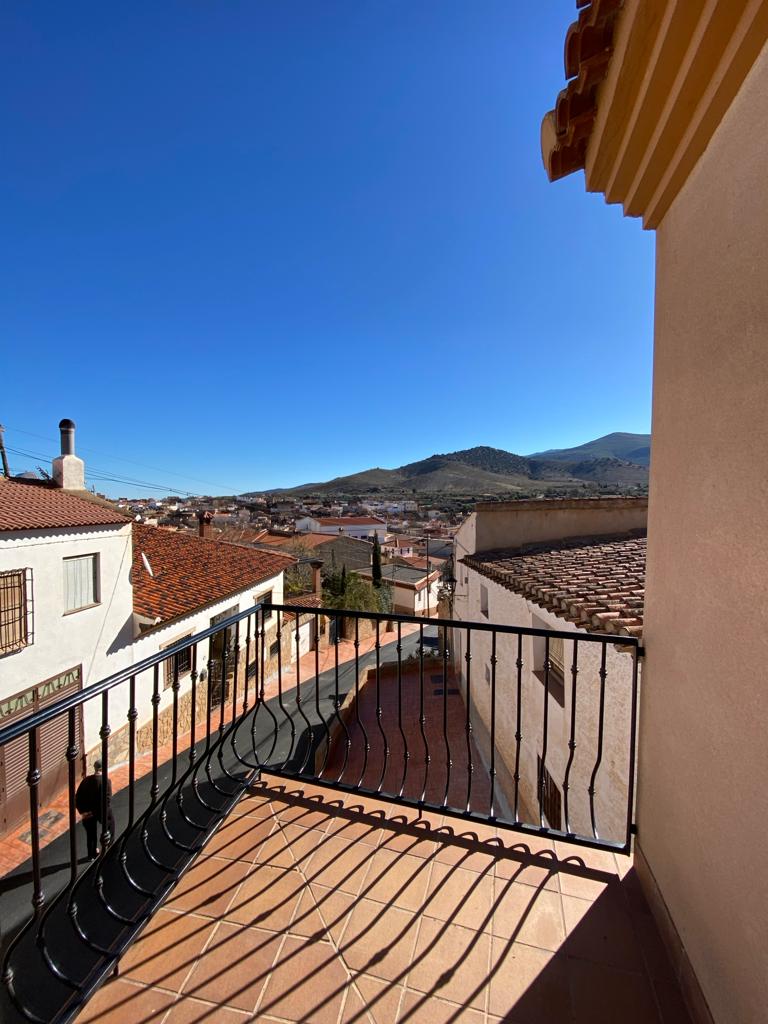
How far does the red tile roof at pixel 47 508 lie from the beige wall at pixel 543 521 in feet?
25.6

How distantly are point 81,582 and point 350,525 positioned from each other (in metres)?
35.9

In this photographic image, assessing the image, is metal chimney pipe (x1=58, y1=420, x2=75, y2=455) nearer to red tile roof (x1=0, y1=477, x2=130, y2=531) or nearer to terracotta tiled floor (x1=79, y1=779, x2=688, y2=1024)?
red tile roof (x1=0, y1=477, x2=130, y2=531)

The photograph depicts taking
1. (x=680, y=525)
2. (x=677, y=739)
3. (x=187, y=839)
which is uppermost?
(x=680, y=525)

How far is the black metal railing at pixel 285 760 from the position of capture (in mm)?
1428

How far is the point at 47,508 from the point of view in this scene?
8.38m

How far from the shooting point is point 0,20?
166 inches

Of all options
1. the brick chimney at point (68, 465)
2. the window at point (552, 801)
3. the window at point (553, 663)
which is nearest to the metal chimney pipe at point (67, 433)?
the brick chimney at point (68, 465)

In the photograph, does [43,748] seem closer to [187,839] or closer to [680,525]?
[187,839]

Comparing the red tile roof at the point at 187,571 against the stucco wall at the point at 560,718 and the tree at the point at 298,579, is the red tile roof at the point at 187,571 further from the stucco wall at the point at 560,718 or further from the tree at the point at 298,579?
the stucco wall at the point at 560,718

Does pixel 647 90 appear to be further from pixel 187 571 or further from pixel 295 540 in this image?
pixel 295 540

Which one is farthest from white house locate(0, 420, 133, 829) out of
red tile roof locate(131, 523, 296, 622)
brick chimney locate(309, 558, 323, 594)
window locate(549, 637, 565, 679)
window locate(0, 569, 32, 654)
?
window locate(549, 637, 565, 679)

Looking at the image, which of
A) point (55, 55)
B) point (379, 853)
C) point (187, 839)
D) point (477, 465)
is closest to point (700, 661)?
point (379, 853)

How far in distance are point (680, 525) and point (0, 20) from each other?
7.32m

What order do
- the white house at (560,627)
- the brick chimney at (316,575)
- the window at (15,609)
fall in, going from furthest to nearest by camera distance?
the brick chimney at (316,575), the window at (15,609), the white house at (560,627)
